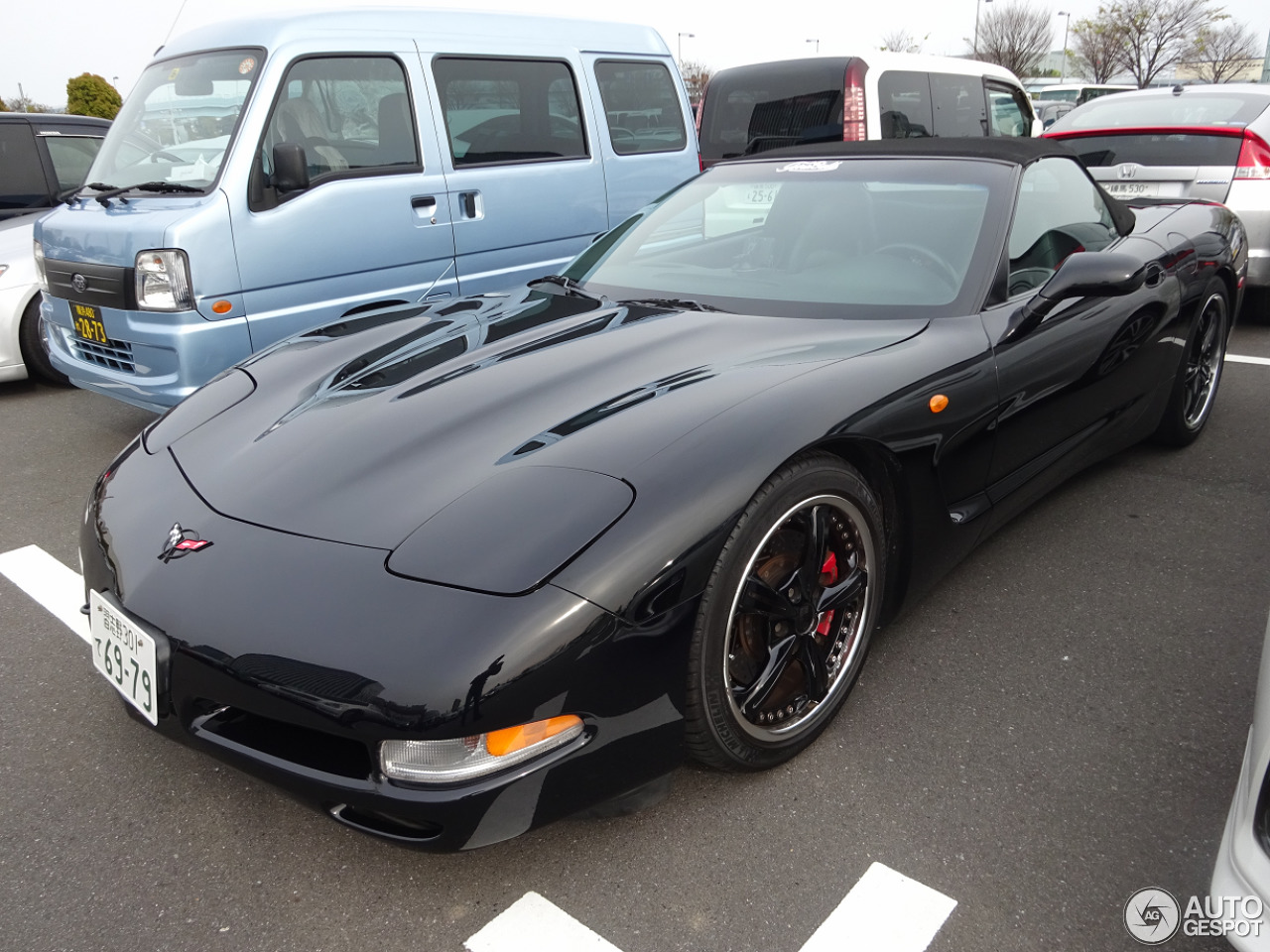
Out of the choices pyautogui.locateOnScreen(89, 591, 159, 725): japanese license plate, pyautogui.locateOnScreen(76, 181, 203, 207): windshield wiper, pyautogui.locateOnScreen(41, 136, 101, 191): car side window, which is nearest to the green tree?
pyautogui.locateOnScreen(41, 136, 101, 191): car side window

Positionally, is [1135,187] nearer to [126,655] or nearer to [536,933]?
[536,933]

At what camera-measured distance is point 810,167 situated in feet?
10.3

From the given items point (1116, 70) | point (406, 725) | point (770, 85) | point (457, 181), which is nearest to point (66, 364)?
point (457, 181)

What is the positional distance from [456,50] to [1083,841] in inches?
167

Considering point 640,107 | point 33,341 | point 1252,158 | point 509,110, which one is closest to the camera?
point 509,110

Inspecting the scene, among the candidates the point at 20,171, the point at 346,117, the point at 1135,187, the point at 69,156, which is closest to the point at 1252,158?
the point at 1135,187

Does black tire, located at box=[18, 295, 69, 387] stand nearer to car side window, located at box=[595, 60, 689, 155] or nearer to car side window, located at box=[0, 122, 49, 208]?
car side window, located at box=[0, 122, 49, 208]

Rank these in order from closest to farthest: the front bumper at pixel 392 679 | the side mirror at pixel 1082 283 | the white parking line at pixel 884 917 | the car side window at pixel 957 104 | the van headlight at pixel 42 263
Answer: the front bumper at pixel 392 679
the white parking line at pixel 884 917
the side mirror at pixel 1082 283
the van headlight at pixel 42 263
the car side window at pixel 957 104

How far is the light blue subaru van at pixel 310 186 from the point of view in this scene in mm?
3844

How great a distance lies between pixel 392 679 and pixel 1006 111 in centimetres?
867

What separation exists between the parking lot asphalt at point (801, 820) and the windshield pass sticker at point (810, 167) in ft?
4.58

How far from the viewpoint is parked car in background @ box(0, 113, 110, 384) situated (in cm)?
527

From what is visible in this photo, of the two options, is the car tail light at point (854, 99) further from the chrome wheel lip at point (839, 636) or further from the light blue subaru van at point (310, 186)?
the chrome wheel lip at point (839, 636)

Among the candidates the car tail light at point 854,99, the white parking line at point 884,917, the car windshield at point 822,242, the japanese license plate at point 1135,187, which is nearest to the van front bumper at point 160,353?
the car windshield at point 822,242
